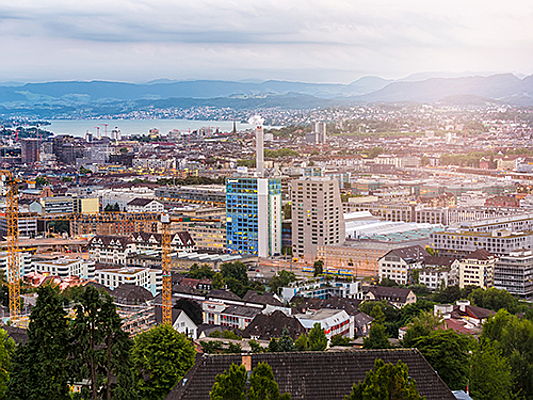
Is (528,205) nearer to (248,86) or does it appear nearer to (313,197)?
(313,197)

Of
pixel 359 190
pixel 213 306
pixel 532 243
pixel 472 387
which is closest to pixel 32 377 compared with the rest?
pixel 472 387

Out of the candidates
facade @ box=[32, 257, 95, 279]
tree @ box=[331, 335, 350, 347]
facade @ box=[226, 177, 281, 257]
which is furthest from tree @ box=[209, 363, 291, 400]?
facade @ box=[226, 177, 281, 257]

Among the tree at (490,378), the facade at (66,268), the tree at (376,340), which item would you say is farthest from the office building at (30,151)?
the tree at (490,378)

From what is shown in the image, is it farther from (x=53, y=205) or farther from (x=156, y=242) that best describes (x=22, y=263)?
(x=53, y=205)

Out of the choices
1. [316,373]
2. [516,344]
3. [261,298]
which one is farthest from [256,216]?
[316,373]

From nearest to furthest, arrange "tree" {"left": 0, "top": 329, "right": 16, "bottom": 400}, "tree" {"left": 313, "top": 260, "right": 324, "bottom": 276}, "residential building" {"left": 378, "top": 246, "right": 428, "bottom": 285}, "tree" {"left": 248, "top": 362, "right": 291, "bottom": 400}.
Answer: "tree" {"left": 248, "top": 362, "right": 291, "bottom": 400}, "tree" {"left": 0, "top": 329, "right": 16, "bottom": 400}, "residential building" {"left": 378, "top": 246, "right": 428, "bottom": 285}, "tree" {"left": 313, "top": 260, "right": 324, "bottom": 276}

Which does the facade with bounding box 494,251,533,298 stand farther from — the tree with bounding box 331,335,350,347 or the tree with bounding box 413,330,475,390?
the tree with bounding box 413,330,475,390
